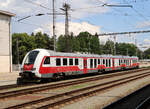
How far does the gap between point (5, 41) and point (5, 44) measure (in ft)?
1.65

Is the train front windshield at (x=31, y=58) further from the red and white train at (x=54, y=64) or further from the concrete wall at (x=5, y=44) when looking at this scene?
the concrete wall at (x=5, y=44)

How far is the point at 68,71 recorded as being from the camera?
22.0 meters

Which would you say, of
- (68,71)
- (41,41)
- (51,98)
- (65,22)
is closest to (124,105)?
(51,98)

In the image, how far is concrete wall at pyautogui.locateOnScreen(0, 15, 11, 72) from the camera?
35.4 m

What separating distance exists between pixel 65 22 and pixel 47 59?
1311 centimetres

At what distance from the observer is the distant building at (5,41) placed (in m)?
35.4

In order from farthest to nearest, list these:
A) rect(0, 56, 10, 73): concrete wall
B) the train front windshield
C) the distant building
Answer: the distant building, rect(0, 56, 10, 73): concrete wall, the train front windshield

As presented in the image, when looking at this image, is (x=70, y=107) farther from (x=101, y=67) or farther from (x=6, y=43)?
(x=6, y=43)

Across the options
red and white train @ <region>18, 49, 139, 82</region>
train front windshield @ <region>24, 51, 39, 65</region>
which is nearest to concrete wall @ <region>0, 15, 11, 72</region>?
red and white train @ <region>18, 49, 139, 82</region>

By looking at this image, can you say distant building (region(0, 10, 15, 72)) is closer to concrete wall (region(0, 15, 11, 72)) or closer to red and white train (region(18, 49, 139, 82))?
concrete wall (region(0, 15, 11, 72))

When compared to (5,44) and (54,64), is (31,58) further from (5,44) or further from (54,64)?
(5,44)

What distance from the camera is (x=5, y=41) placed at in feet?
119

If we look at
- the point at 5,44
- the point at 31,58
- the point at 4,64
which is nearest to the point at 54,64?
the point at 31,58

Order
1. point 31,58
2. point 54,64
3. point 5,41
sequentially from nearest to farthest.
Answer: point 31,58, point 54,64, point 5,41
